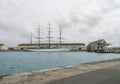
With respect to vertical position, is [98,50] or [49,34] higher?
[49,34]

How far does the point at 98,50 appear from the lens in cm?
13600

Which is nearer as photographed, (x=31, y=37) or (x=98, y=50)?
(x=98, y=50)

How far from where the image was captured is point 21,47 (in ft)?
569

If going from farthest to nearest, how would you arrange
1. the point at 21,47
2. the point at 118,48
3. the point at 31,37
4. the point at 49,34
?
the point at 21,47 < the point at 31,37 < the point at 49,34 < the point at 118,48

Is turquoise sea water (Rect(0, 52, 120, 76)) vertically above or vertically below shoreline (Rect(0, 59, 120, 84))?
below

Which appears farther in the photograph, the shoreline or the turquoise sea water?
the turquoise sea water

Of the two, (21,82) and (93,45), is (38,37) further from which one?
(21,82)

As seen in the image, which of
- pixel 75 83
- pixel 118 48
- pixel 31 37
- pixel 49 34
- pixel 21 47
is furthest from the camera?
pixel 21 47

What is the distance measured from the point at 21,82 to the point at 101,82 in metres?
3.26

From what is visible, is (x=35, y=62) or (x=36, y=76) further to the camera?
(x=35, y=62)

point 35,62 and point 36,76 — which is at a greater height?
point 36,76

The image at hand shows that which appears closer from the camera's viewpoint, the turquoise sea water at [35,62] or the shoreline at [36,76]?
the shoreline at [36,76]

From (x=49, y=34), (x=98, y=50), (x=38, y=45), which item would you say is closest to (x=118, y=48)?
(x=98, y=50)

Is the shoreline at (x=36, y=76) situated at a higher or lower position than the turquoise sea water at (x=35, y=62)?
higher
